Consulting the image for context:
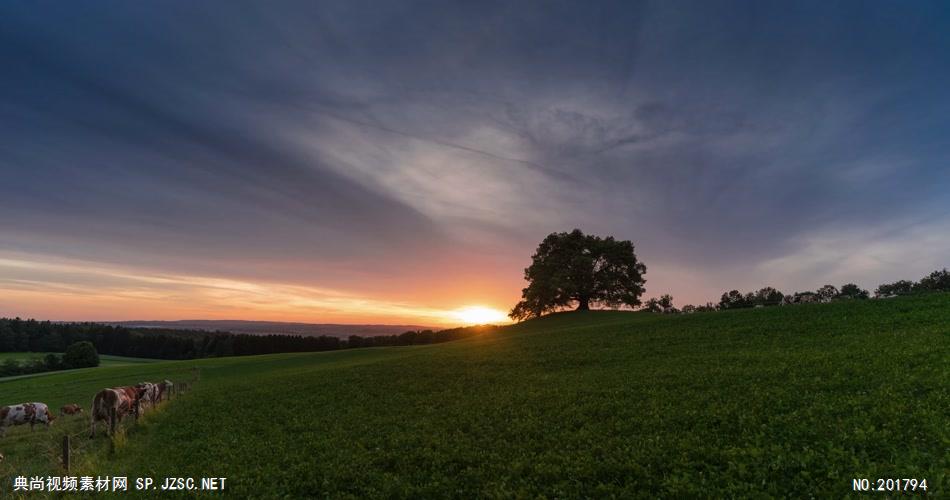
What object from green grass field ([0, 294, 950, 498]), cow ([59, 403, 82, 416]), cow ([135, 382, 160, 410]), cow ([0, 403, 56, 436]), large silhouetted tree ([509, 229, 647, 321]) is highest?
large silhouetted tree ([509, 229, 647, 321])

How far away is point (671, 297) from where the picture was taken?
103375 mm

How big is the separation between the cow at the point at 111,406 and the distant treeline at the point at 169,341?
97666 millimetres

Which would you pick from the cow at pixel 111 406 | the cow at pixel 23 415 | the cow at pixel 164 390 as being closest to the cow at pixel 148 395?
the cow at pixel 164 390

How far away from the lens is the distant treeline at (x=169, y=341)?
13150cm

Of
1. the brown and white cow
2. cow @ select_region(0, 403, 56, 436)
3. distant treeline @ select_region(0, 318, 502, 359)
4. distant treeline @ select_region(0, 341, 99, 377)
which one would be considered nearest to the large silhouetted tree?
distant treeline @ select_region(0, 318, 502, 359)

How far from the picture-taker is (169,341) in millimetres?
144500

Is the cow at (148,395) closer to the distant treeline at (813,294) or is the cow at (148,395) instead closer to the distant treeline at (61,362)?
the distant treeline at (813,294)

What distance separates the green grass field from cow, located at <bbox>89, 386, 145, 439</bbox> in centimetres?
106

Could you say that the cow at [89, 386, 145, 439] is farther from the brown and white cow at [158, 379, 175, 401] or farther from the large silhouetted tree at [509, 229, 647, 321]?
the large silhouetted tree at [509, 229, 647, 321]

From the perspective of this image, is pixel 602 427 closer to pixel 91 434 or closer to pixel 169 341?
pixel 91 434

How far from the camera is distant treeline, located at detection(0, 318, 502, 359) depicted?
431 feet

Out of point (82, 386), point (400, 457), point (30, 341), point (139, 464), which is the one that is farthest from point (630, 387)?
point (30, 341)

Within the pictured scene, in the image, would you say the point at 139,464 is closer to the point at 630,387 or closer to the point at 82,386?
the point at 630,387

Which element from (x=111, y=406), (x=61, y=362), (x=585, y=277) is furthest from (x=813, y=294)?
(x=61, y=362)
